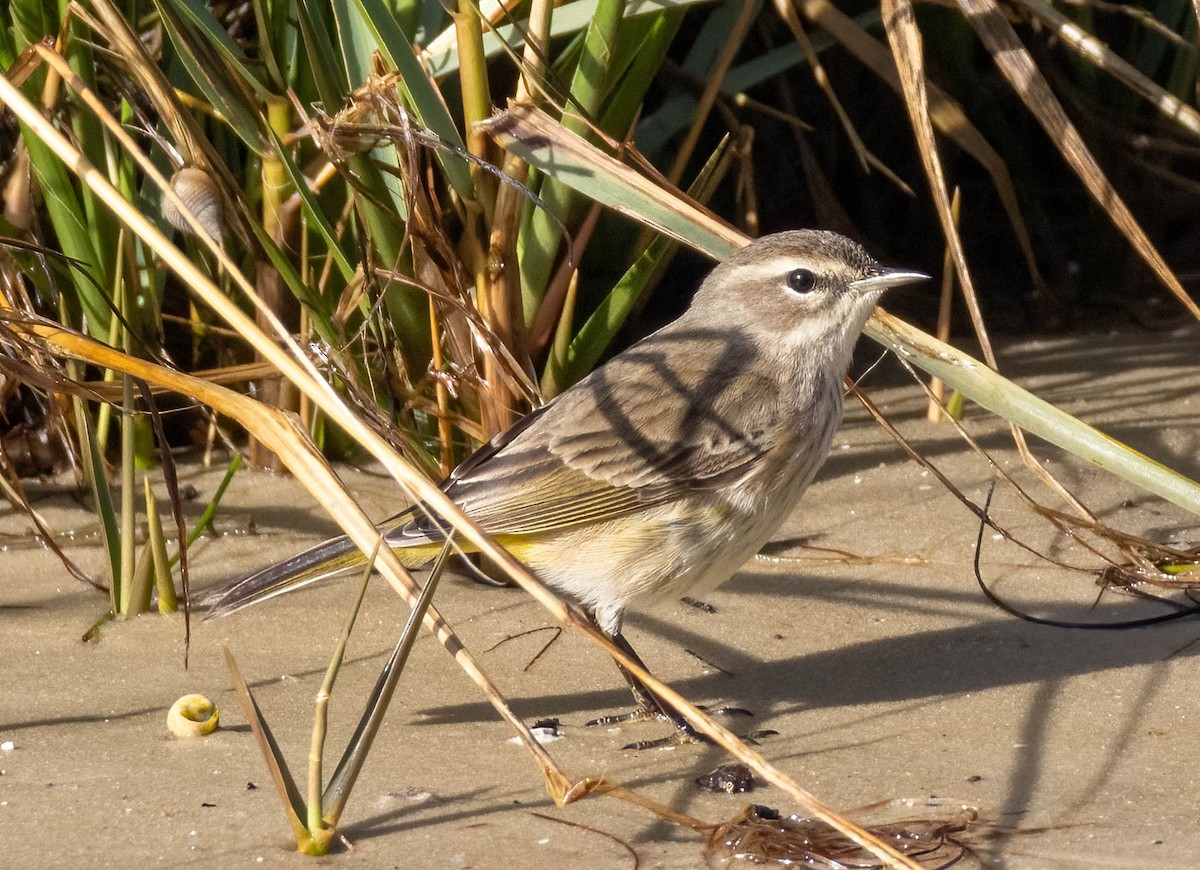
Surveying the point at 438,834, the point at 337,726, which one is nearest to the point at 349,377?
the point at 337,726

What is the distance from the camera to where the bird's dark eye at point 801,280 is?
404cm

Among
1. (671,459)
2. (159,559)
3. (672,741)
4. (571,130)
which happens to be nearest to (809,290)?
(671,459)

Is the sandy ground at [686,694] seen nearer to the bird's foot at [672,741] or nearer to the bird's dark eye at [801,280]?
the bird's foot at [672,741]

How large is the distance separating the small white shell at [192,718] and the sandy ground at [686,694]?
0.16 ft

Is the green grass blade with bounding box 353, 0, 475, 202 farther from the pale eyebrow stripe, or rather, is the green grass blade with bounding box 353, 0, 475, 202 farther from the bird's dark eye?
the bird's dark eye

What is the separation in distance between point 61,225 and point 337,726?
1790 mm

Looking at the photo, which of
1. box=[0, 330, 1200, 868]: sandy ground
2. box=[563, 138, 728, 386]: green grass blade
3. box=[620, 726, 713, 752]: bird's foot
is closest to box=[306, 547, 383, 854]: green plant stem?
box=[0, 330, 1200, 868]: sandy ground

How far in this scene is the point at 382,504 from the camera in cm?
462

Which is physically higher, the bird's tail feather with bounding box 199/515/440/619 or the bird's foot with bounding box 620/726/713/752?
the bird's tail feather with bounding box 199/515/440/619

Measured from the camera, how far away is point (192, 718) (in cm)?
326

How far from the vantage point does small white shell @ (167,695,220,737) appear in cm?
324

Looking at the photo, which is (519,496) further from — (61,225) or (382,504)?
(61,225)

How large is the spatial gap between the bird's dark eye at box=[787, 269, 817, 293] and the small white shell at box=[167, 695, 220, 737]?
1.96 meters

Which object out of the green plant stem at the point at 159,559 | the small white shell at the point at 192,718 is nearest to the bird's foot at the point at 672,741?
the small white shell at the point at 192,718
